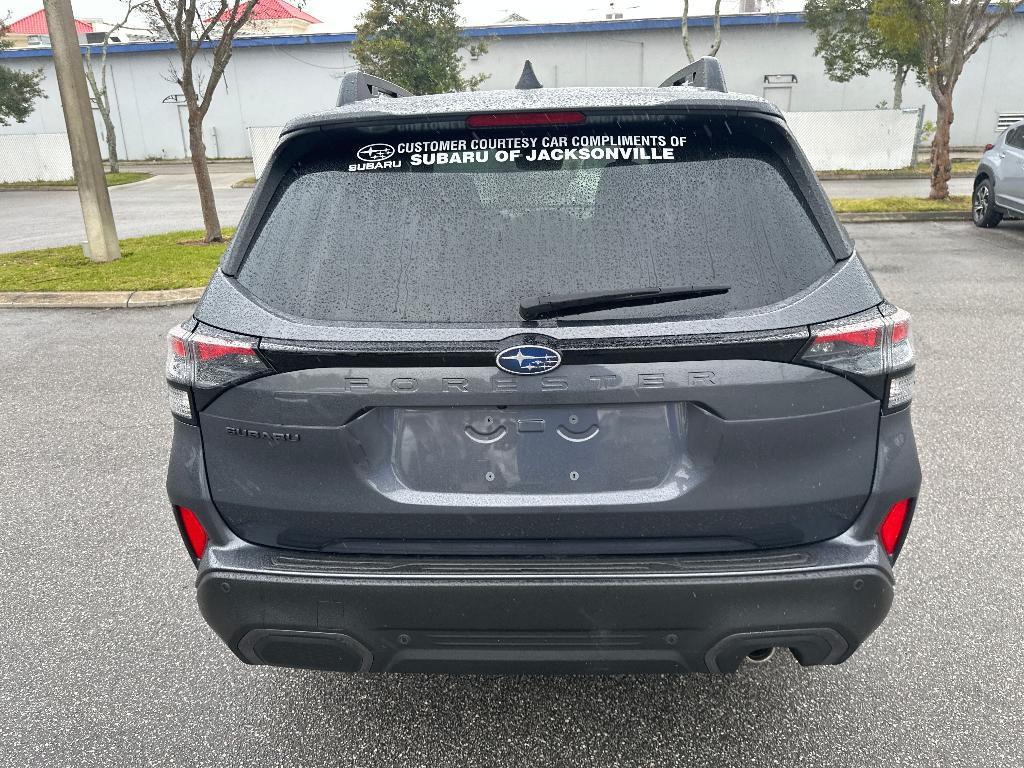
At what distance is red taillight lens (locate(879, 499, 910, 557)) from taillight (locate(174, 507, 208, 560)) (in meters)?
1.75

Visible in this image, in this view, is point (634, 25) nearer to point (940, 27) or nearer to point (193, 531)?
point (940, 27)

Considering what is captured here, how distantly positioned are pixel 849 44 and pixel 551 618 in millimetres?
33131

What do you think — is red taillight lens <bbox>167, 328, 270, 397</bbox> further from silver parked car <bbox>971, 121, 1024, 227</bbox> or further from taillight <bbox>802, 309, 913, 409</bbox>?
silver parked car <bbox>971, 121, 1024, 227</bbox>

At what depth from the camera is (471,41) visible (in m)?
33.2

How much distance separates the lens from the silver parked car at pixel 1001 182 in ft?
38.8

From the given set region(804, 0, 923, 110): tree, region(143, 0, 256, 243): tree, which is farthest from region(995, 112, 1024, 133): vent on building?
region(143, 0, 256, 243): tree

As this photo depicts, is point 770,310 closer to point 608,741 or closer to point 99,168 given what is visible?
point 608,741

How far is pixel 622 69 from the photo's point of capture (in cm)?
3556

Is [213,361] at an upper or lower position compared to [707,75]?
lower

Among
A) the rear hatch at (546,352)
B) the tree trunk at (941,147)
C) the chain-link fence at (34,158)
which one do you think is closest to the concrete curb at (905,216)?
the tree trunk at (941,147)

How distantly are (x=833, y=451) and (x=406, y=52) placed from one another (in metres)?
27.3

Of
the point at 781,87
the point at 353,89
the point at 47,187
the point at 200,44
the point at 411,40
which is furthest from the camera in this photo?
the point at 781,87

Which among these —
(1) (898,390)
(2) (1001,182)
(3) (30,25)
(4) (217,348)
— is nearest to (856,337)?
(1) (898,390)

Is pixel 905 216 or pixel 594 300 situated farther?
pixel 905 216
